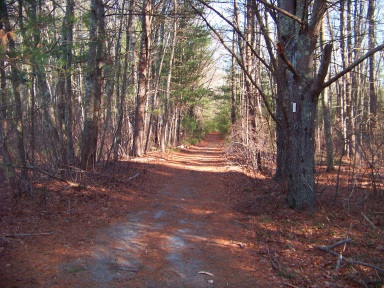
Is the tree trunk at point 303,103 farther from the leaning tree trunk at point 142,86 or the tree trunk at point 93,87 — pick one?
the leaning tree trunk at point 142,86

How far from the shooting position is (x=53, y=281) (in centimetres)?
411

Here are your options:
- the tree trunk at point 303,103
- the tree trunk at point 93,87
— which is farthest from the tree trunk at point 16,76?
the tree trunk at point 303,103

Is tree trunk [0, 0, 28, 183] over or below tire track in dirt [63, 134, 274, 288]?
over

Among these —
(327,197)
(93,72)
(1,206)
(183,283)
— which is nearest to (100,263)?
(183,283)

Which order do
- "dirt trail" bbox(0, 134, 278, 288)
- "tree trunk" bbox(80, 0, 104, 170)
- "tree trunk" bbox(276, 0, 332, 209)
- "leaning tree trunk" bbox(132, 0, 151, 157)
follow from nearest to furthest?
"dirt trail" bbox(0, 134, 278, 288), "tree trunk" bbox(276, 0, 332, 209), "tree trunk" bbox(80, 0, 104, 170), "leaning tree trunk" bbox(132, 0, 151, 157)

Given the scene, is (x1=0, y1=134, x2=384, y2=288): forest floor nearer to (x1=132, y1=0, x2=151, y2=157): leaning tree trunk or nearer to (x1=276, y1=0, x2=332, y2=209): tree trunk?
(x1=276, y1=0, x2=332, y2=209): tree trunk

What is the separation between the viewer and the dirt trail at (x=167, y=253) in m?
4.37

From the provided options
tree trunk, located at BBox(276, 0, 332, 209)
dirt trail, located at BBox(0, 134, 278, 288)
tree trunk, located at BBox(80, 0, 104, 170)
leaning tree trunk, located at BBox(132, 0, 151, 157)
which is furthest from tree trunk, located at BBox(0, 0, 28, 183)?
leaning tree trunk, located at BBox(132, 0, 151, 157)

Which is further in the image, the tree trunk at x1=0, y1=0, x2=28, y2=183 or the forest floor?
the tree trunk at x1=0, y1=0, x2=28, y2=183

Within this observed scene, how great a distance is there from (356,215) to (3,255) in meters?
6.87

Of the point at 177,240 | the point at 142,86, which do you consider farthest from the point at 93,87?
the point at 177,240

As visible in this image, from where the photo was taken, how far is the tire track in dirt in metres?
4.43

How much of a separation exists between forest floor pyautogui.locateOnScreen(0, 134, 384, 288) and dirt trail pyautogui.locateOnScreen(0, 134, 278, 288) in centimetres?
2

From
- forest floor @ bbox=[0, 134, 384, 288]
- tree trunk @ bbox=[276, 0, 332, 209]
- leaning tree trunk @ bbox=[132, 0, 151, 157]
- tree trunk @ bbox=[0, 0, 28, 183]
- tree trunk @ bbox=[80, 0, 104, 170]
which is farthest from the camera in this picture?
leaning tree trunk @ bbox=[132, 0, 151, 157]
